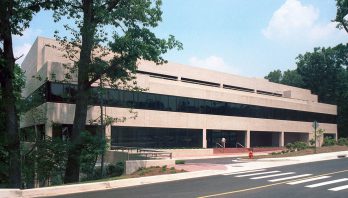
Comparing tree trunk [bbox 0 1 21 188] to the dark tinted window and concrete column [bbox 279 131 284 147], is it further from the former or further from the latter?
concrete column [bbox 279 131 284 147]

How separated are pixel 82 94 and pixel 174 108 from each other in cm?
2296

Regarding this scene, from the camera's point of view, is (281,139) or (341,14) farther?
(281,139)

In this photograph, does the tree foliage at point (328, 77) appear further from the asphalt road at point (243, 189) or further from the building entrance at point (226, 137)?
the asphalt road at point (243, 189)

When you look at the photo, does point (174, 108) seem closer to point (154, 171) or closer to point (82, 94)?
point (82, 94)

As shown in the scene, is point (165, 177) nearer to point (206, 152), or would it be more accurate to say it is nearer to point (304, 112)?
point (206, 152)

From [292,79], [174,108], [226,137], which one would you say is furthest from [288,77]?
[174,108]

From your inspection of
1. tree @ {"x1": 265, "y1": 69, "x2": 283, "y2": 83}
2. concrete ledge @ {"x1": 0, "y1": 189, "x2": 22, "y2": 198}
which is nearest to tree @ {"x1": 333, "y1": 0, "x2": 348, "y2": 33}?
concrete ledge @ {"x1": 0, "y1": 189, "x2": 22, "y2": 198}

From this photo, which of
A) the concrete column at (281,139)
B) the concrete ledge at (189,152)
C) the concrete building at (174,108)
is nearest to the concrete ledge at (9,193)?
the concrete building at (174,108)

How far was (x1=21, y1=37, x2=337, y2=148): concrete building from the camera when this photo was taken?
3734cm

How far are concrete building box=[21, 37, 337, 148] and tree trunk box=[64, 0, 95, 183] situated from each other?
3430 millimetres

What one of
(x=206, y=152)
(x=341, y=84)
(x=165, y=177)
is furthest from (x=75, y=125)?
(x=341, y=84)

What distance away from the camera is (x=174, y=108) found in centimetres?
4788

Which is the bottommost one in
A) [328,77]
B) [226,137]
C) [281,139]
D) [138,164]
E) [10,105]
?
[138,164]

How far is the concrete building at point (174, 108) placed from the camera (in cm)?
3734
